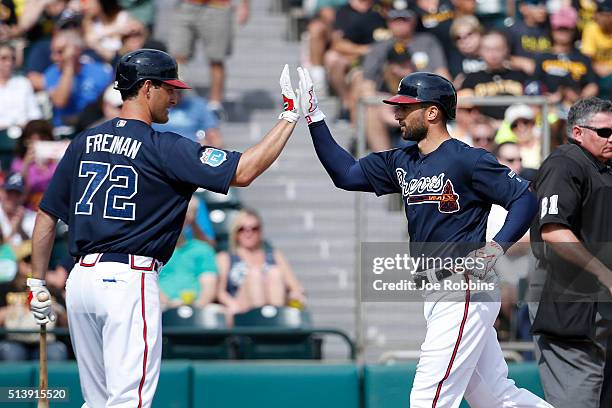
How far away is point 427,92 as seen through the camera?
6.14m

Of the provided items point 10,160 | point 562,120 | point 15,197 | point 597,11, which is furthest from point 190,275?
point 597,11

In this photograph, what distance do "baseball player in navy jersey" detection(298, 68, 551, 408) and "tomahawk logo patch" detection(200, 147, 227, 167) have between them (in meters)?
0.75

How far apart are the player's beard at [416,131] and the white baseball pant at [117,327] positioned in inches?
58.7

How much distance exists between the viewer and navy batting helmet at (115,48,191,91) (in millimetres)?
5848

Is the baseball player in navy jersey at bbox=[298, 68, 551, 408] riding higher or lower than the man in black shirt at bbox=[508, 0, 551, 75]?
lower

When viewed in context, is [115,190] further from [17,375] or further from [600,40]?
[600,40]

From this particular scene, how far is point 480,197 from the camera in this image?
6074 mm

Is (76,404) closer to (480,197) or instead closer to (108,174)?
(108,174)

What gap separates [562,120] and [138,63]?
4685 mm

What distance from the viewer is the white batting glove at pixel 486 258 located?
5.88 meters

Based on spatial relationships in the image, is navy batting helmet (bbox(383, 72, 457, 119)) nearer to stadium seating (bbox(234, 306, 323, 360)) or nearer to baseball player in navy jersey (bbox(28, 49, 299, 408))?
baseball player in navy jersey (bbox(28, 49, 299, 408))

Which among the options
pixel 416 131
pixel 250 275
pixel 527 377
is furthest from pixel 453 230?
pixel 250 275

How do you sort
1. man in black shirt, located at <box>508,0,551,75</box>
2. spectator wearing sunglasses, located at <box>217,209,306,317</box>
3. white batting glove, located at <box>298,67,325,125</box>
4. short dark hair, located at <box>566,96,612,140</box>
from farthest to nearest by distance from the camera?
man in black shirt, located at <box>508,0,551,75</box> < spectator wearing sunglasses, located at <box>217,209,306,317</box> < short dark hair, located at <box>566,96,612,140</box> < white batting glove, located at <box>298,67,325,125</box>

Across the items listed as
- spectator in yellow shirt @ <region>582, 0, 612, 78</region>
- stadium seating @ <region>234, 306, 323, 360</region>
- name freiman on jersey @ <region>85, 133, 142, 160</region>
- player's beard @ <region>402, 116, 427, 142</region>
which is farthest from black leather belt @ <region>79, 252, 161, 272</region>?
spectator in yellow shirt @ <region>582, 0, 612, 78</region>
